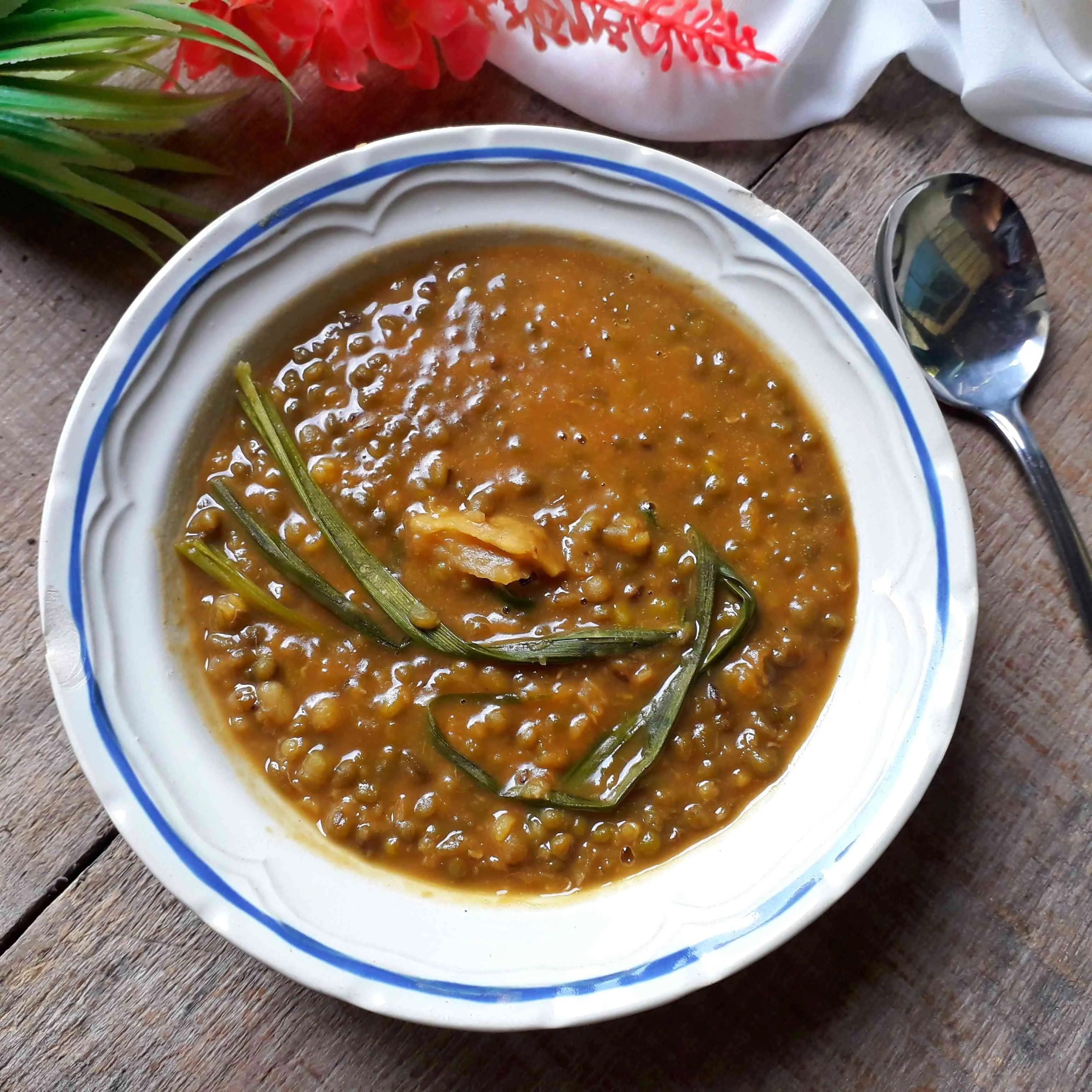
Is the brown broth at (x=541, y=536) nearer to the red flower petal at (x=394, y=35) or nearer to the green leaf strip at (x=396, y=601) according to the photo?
the green leaf strip at (x=396, y=601)

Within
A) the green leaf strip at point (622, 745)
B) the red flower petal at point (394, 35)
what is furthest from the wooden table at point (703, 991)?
the red flower petal at point (394, 35)

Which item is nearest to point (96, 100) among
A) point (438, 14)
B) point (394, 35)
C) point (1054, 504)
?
point (394, 35)

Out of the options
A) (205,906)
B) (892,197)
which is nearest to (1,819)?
(205,906)

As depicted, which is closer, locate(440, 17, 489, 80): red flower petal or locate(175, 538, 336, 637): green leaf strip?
locate(175, 538, 336, 637): green leaf strip

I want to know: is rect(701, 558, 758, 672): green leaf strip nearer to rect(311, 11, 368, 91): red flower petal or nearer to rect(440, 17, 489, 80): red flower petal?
rect(440, 17, 489, 80): red flower petal

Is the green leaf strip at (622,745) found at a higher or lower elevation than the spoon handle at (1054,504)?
lower

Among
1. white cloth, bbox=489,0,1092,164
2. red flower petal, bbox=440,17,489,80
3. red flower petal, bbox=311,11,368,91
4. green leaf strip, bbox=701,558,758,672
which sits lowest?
green leaf strip, bbox=701,558,758,672

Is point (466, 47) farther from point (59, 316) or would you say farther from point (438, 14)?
point (59, 316)

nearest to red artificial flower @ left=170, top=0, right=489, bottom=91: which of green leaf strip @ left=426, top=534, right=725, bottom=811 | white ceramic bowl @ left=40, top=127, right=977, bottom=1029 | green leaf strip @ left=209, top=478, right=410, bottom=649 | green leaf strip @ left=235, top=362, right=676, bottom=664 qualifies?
white ceramic bowl @ left=40, top=127, right=977, bottom=1029
